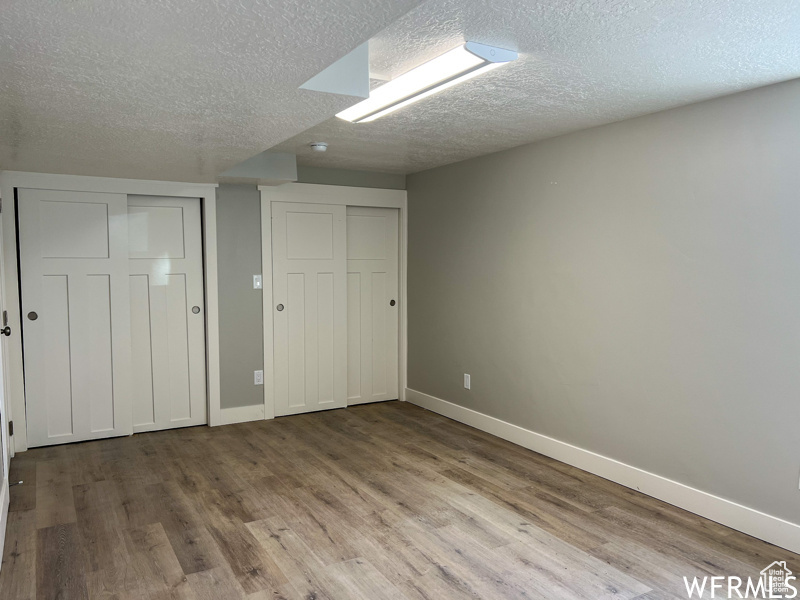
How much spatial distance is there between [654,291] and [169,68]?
2.61 m

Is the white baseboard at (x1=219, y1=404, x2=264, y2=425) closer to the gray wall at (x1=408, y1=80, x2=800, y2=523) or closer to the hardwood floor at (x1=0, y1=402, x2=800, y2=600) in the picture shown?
the hardwood floor at (x1=0, y1=402, x2=800, y2=600)

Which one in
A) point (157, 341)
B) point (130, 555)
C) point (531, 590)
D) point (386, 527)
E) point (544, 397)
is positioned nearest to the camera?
point (531, 590)

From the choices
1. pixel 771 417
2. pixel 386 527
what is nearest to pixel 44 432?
pixel 386 527

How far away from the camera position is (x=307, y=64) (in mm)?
1727

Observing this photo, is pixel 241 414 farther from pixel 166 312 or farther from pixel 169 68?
pixel 169 68

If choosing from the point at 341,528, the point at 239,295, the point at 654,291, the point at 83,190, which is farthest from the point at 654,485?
the point at 83,190

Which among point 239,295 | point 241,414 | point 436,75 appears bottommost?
point 241,414

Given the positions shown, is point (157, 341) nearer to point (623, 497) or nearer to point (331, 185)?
point (331, 185)

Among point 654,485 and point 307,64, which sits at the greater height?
point 307,64

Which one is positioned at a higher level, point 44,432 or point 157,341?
point 157,341

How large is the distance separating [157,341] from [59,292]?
0.75 meters

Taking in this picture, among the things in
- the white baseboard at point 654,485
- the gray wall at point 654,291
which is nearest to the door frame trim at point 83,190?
the gray wall at point 654,291

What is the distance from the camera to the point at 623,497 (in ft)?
10.4

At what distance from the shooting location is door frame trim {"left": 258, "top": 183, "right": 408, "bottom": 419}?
473 cm
